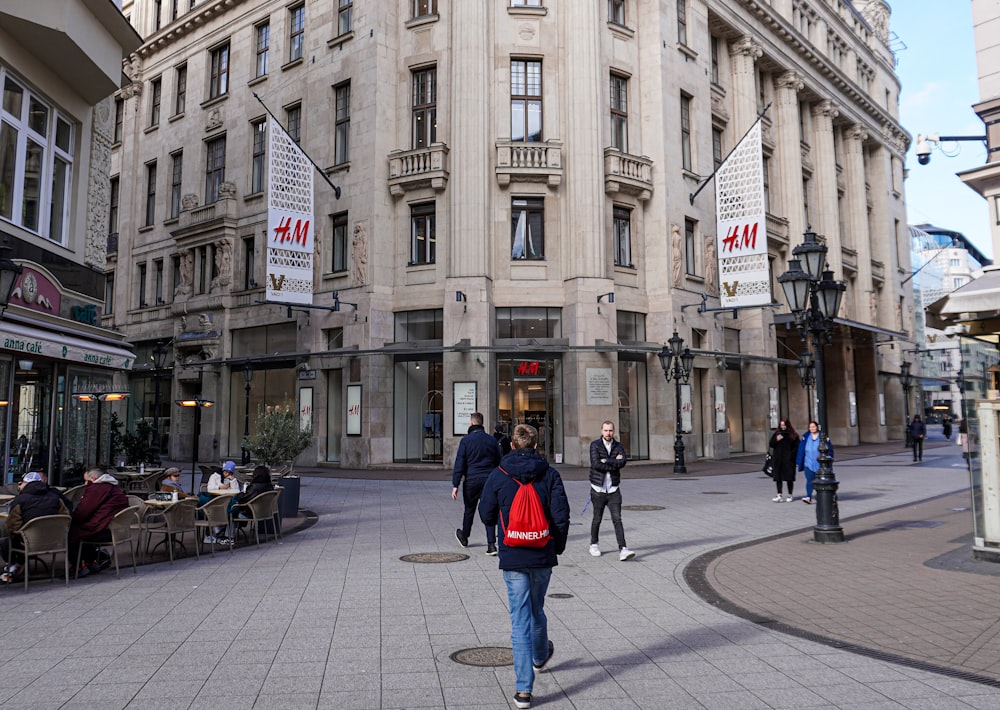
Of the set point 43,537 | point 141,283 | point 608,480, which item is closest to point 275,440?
point 43,537

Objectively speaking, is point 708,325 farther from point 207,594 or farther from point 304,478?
point 207,594

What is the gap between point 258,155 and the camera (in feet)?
111

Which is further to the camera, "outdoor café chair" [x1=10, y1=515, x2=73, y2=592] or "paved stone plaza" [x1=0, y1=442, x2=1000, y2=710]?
"outdoor café chair" [x1=10, y1=515, x2=73, y2=592]

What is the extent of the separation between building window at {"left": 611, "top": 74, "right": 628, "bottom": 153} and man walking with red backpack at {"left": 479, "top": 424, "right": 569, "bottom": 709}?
26516 mm

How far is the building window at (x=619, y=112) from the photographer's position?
30.2 meters

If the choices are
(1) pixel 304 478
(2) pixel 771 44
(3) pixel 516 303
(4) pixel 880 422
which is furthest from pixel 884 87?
(1) pixel 304 478

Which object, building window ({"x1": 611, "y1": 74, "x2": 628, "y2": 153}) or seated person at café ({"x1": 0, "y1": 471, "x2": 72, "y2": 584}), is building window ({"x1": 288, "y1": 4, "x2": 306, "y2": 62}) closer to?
building window ({"x1": 611, "y1": 74, "x2": 628, "y2": 153})

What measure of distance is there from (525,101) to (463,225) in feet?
18.8

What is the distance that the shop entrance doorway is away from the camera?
27781 mm

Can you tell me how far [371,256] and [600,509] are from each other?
65.7 feet

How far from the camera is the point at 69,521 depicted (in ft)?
29.6

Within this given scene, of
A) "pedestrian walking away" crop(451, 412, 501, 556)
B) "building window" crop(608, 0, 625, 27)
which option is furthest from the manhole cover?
"building window" crop(608, 0, 625, 27)

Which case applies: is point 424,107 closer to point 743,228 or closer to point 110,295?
point 743,228

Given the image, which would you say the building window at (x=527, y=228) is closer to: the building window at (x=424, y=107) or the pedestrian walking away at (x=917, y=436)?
the building window at (x=424, y=107)
